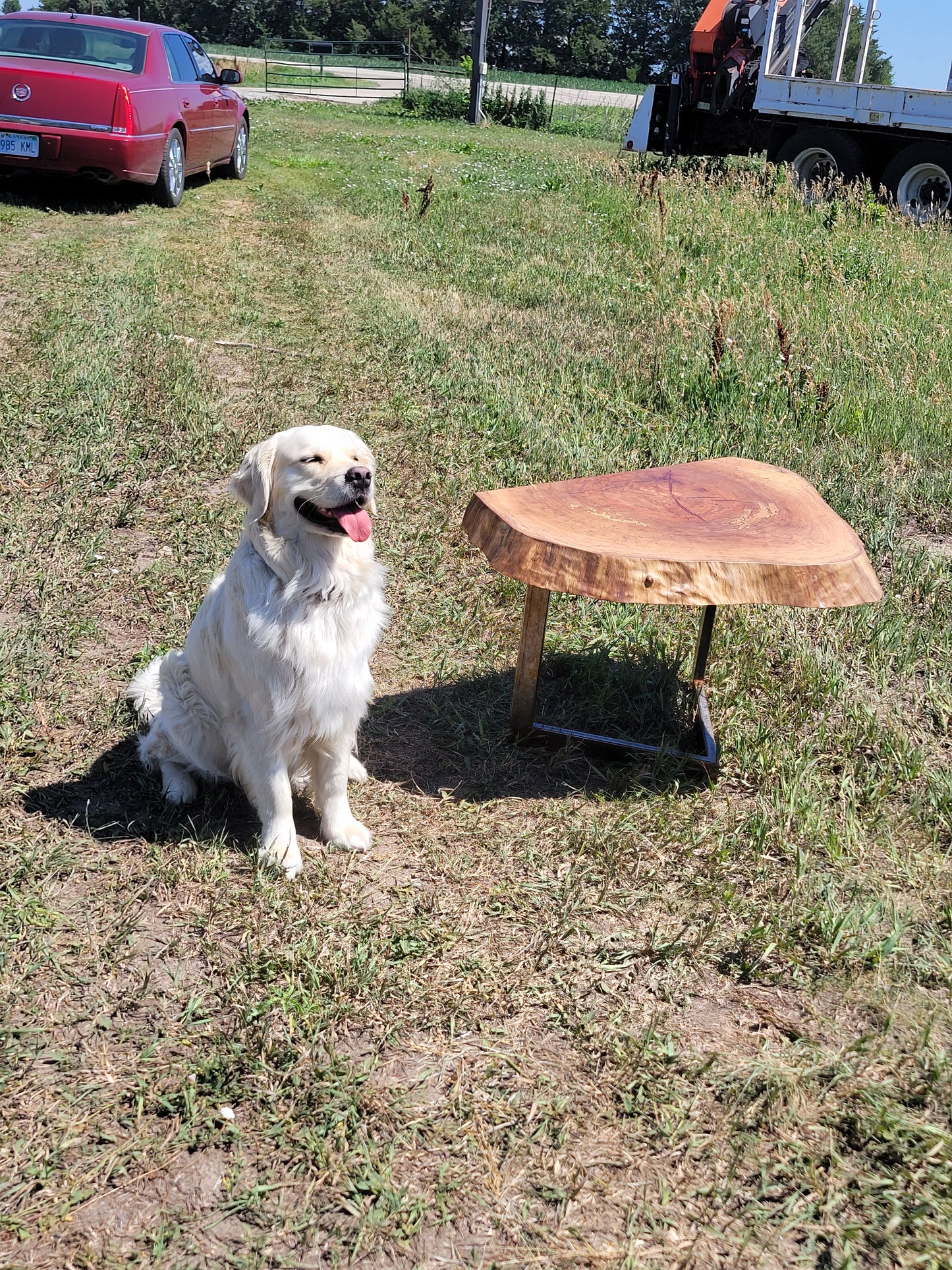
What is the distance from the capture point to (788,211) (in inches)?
364

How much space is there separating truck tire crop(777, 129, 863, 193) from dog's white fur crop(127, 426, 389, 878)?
435 inches

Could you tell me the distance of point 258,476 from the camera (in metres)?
2.60

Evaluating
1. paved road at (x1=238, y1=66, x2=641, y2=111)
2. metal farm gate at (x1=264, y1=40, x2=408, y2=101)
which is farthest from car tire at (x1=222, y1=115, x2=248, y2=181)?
metal farm gate at (x1=264, y1=40, x2=408, y2=101)

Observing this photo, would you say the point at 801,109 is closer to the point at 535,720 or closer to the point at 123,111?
the point at 123,111

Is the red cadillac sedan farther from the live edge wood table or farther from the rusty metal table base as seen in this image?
the rusty metal table base

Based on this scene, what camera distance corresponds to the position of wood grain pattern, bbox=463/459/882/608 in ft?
9.20

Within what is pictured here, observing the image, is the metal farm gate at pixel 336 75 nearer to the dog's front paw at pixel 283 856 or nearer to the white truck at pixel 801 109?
the white truck at pixel 801 109

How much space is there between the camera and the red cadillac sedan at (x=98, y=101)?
8344 mm

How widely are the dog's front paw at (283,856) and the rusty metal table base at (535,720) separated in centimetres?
91

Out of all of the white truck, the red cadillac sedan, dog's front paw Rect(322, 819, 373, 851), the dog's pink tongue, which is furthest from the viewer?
the white truck

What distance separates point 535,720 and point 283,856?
42.1 inches

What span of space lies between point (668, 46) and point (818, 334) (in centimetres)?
5856

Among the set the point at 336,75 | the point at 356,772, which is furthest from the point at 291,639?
the point at 336,75

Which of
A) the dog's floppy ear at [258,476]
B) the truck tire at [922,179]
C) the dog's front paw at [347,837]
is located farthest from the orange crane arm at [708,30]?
the dog's front paw at [347,837]
